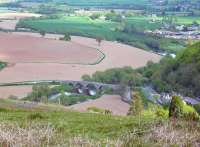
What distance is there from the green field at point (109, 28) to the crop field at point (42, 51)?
9.07 m

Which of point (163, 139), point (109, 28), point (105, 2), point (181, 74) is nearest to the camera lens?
point (163, 139)

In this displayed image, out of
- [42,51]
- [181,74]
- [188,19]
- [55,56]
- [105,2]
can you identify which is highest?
[181,74]

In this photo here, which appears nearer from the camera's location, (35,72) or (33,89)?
(33,89)

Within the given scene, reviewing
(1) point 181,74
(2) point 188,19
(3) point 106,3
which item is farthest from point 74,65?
(3) point 106,3

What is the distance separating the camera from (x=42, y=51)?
72.5 meters

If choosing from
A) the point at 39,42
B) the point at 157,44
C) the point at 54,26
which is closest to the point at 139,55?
the point at 157,44

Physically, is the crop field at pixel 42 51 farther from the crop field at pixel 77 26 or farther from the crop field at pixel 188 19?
the crop field at pixel 188 19

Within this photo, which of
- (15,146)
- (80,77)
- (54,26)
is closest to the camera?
(15,146)

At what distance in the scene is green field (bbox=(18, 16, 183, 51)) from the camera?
266 ft

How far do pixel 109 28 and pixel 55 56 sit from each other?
29.4m

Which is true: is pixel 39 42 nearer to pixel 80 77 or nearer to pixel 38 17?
pixel 80 77

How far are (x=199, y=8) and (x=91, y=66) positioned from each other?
2650 inches

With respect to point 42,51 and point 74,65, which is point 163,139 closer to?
point 74,65

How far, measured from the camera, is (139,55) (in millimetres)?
71312
